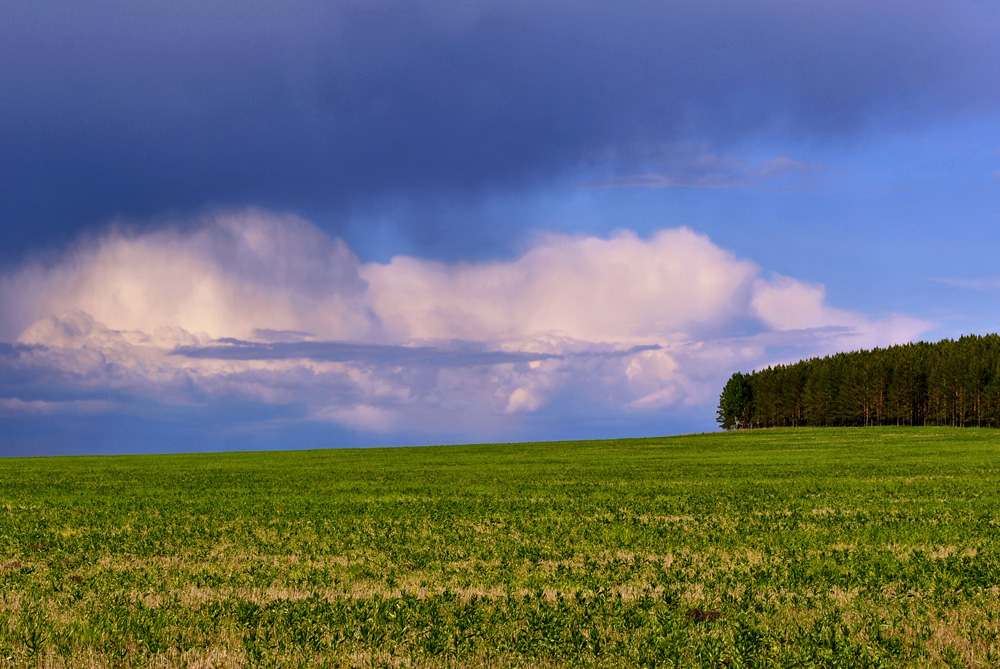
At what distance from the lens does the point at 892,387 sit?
154 meters

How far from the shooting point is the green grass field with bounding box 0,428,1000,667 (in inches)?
417

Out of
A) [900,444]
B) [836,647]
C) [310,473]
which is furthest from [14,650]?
[900,444]

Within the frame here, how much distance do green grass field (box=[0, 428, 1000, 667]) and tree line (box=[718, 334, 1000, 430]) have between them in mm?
122383

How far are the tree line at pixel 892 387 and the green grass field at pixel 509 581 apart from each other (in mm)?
122383

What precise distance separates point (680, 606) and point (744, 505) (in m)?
17.0

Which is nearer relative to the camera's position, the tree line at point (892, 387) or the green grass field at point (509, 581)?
the green grass field at point (509, 581)

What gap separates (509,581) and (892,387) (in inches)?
6212

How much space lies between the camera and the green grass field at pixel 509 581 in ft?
34.8

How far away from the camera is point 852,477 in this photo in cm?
4366

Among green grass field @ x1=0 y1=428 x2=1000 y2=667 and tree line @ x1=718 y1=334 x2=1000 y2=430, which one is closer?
green grass field @ x1=0 y1=428 x2=1000 y2=667

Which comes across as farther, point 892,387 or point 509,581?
point 892,387

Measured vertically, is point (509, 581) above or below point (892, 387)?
below

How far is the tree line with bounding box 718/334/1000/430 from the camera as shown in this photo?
458 feet

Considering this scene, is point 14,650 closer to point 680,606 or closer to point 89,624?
point 89,624
